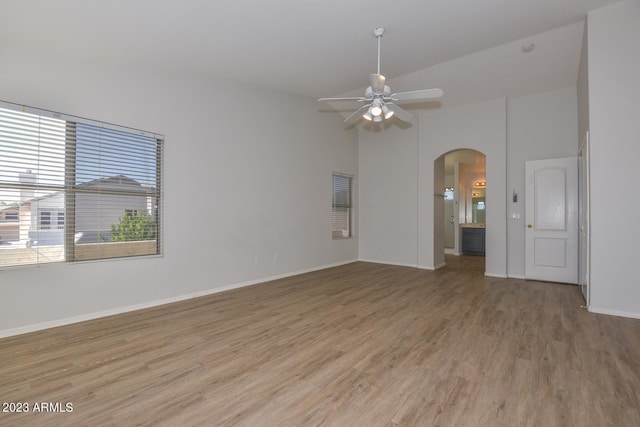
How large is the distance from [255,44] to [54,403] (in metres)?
3.94

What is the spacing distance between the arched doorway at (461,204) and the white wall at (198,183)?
253 centimetres

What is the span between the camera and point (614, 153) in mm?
3586

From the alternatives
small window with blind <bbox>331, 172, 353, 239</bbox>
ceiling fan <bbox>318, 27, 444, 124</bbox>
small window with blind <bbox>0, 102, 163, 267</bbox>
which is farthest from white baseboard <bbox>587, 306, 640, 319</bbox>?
small window with blind <bbox>0, 102, 163, 267</bbox>

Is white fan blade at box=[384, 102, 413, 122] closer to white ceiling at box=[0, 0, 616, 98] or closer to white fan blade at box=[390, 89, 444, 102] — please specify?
white fan blade at box=[390, 89, 444, 102]

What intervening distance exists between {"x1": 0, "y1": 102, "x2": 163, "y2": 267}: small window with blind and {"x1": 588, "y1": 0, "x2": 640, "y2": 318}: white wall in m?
5.58

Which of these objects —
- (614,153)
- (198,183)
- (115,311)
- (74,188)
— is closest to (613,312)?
(614,153)

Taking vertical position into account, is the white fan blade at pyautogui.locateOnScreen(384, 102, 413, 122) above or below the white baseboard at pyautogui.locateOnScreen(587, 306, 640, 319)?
above

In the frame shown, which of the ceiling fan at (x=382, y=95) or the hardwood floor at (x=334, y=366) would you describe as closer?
the hardwood floor at (x=334, y=366)

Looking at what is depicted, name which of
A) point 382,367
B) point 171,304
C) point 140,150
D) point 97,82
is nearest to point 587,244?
point 382,367

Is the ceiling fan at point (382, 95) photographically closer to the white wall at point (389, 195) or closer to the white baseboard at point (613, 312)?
the white baseboard at point (613, 312)

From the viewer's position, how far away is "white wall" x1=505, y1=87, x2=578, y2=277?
5.36 m

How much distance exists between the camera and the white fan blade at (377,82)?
3207 mm

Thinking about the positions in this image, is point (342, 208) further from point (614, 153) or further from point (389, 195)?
point (614, 153)

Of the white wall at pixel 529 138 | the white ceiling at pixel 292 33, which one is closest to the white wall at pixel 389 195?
the white wall at pixel 529 138
